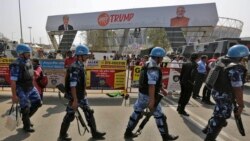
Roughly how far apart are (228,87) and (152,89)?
1257 millimetres

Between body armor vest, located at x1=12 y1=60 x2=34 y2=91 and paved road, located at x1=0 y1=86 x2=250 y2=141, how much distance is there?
0.98 m

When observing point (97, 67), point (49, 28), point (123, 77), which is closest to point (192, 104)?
point (123, 77)

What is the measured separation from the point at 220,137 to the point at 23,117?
4.01 meters

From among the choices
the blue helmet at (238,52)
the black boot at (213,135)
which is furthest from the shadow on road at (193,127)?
the blue helmet at (238,52)

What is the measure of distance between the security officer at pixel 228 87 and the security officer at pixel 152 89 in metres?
1.01

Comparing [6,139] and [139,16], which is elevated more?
[139,16]

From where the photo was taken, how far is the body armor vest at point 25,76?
628 cm

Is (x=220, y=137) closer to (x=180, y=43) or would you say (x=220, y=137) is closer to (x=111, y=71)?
(x=111, y=71)

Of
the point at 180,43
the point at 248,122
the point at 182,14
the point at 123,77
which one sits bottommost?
the point at 248,122

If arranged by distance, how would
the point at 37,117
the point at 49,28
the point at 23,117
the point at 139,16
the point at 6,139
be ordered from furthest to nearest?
the point at 49,28 < the point at 139,16 < the point at 37,117 < the point at 23,117 < the point at 6,139

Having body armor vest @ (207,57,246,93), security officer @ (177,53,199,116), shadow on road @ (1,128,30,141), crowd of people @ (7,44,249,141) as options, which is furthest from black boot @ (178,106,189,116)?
shadow on road @ (1,128,30,141)

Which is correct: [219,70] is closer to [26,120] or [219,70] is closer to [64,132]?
[64,132]

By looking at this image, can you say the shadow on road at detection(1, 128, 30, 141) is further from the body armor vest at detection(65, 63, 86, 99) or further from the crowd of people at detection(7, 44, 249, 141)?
the body armor vest at detection(65, 63, 86, 99)

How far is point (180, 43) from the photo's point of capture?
36.9 metres
